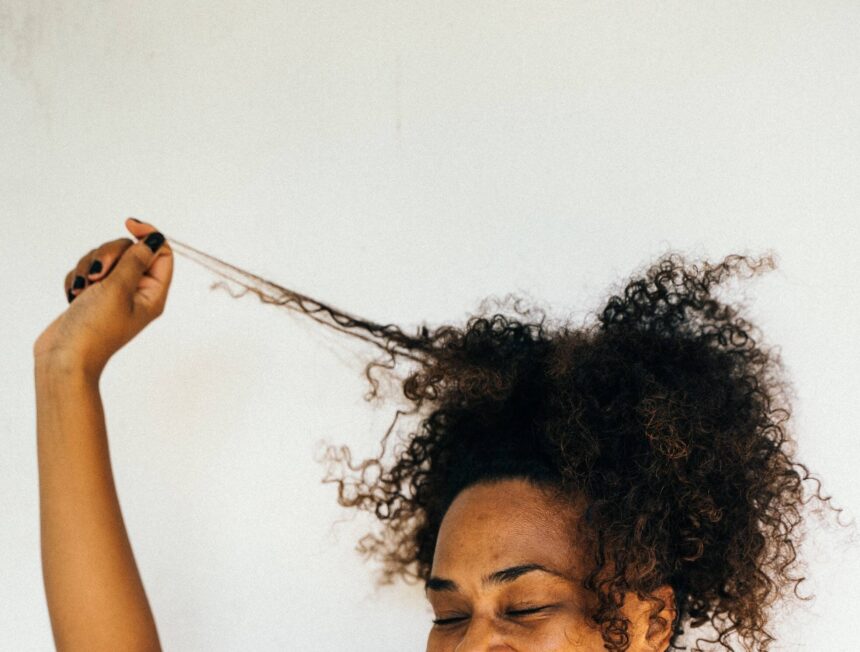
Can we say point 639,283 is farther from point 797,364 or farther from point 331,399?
point 331,399

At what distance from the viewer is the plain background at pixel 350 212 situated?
1627 millimetres

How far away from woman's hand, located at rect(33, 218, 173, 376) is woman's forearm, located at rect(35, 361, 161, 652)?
0.09 feet

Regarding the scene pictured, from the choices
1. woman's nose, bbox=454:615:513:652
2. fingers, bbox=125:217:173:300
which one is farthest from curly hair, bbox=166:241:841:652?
fingers, bbox=125:217:173:300

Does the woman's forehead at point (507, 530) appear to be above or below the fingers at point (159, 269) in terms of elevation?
below

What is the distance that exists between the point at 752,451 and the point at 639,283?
0.96 feet

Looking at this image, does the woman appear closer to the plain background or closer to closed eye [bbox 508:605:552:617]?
closed eye [bbox 508:605:552:617]

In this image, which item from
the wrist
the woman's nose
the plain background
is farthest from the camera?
the plain background

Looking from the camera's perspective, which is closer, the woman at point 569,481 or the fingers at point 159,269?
the woman at point 569,481

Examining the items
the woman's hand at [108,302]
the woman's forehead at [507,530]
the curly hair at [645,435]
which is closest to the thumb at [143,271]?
the woman's hand at [108,302]

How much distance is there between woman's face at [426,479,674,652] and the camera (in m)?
1.25

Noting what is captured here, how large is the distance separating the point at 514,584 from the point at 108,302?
0.65 m

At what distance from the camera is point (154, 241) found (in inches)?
56.6

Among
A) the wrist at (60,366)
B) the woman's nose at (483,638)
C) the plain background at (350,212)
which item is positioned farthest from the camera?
the plain background at (350,212)

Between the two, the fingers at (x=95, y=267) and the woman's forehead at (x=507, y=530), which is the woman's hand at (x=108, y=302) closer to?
the fingers at (x=95, y=267)
